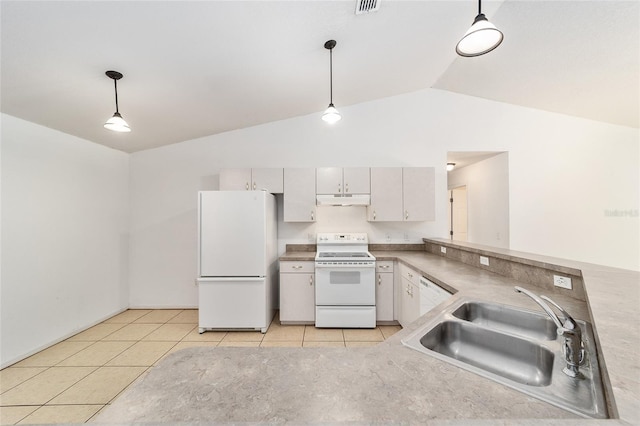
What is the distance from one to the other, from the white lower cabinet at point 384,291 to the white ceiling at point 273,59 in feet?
7.84

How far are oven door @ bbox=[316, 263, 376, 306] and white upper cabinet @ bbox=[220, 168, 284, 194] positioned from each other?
128cm

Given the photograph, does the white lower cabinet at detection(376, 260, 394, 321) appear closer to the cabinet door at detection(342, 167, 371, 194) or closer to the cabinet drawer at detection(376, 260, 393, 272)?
the cabinet drawer at detection(376, 260, 393, 272)

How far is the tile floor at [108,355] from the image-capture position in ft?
6.23

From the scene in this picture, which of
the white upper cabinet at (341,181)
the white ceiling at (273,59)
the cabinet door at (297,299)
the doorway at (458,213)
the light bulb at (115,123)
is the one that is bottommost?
the cabinet door at (297,299)

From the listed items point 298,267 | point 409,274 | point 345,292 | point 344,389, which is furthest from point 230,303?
point 344,389

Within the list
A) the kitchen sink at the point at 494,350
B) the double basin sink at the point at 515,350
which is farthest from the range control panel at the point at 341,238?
the kitchen sink at the point at 494,350

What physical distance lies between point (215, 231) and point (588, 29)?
13.9ft

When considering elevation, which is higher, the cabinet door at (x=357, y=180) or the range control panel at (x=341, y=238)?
the cabinet door at (x=357, y=180)

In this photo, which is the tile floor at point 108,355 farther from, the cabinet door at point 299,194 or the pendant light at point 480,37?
the pendant light at point 480,37

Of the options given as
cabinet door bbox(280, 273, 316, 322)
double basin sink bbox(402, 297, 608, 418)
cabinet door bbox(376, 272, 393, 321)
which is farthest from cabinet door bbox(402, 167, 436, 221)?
double basin sink bbox(402, 297, 608, 418)

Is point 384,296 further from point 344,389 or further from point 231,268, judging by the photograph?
point 344,389

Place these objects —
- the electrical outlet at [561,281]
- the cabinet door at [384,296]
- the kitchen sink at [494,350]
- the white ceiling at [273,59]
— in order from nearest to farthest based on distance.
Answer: the kitchen sink at [494,350] → the electrical outlet at [561,281] → the white ceiling at [273,59] → the cabinet door at [384,296]

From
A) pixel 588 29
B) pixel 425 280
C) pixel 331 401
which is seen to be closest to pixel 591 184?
pixel 588 29

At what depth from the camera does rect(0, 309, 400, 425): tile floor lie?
190cm
